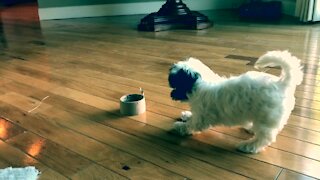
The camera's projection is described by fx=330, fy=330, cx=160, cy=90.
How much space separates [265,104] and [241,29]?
7.58ft

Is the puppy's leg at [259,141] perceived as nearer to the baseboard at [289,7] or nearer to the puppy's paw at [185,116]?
the puppy's paw at [185,116]

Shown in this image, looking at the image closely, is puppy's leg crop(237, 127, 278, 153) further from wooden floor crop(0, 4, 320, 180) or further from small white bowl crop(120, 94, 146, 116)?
small white bowl crop(120, 94, 146, 116)

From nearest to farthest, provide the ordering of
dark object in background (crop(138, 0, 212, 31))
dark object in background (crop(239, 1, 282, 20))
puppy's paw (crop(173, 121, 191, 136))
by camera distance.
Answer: puppy's paw (crop(173, 121, 191, 136)), dark object in background (crop(138, 0, 212, 31)), dark object in background (crop(239, 1, 282, 20))

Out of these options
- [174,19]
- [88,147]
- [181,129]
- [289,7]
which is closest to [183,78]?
[181,129]

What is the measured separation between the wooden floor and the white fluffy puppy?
85 millimetres

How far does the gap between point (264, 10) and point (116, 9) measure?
190 centimetres

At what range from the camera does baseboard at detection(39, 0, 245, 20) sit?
434cm

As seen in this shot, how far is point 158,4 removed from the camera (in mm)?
4379

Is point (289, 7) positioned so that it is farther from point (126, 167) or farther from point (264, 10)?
point (126, 167)

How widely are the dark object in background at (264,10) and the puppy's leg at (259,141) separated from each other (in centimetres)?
284

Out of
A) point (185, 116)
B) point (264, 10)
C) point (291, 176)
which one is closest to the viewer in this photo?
point (291, 176)

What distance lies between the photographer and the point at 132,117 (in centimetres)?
156

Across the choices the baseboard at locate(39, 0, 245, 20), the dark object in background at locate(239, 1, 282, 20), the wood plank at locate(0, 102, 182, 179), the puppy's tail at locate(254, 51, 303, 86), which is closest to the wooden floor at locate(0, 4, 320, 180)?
the wood plank at locate(0, 102, 182, 179)

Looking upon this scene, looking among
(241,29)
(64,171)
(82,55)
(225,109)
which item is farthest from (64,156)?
(241,29)
